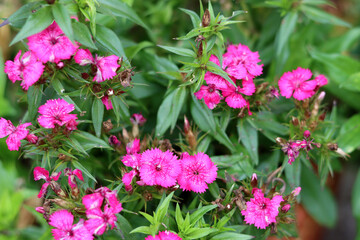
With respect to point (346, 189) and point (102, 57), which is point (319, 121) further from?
point (346, 189)

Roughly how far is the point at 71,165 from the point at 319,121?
0.88 meters

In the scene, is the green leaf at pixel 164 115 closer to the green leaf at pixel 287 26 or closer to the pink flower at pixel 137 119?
the pink flower at pixel 137 119

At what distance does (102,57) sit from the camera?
3.65 feet

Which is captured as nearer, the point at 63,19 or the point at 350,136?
the point at 63,19

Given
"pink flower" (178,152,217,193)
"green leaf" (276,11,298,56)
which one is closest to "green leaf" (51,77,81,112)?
"pink flower" (178,152,217,193)

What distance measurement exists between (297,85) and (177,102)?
0.41m

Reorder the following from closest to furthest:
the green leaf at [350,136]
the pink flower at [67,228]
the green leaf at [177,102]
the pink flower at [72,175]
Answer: the pink flower at [67,228] < the pink flower at [72,175] < the green leaf at [177,102] < the green leaf at [350,136]

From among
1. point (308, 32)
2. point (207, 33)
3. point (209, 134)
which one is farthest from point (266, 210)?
point (308, 32)

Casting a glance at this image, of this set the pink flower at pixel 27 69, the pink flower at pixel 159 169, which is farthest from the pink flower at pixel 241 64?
the pink flower at pixel 27 69

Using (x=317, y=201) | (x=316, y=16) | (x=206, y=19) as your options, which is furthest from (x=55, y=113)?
(x=317, y=201)

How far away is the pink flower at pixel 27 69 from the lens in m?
1.02

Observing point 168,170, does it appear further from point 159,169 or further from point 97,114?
point 97,114

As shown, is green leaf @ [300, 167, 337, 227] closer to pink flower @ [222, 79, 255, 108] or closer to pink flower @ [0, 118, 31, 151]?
pink flower @ [222, 79, 255, 108]

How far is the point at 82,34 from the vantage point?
3.51 ft
